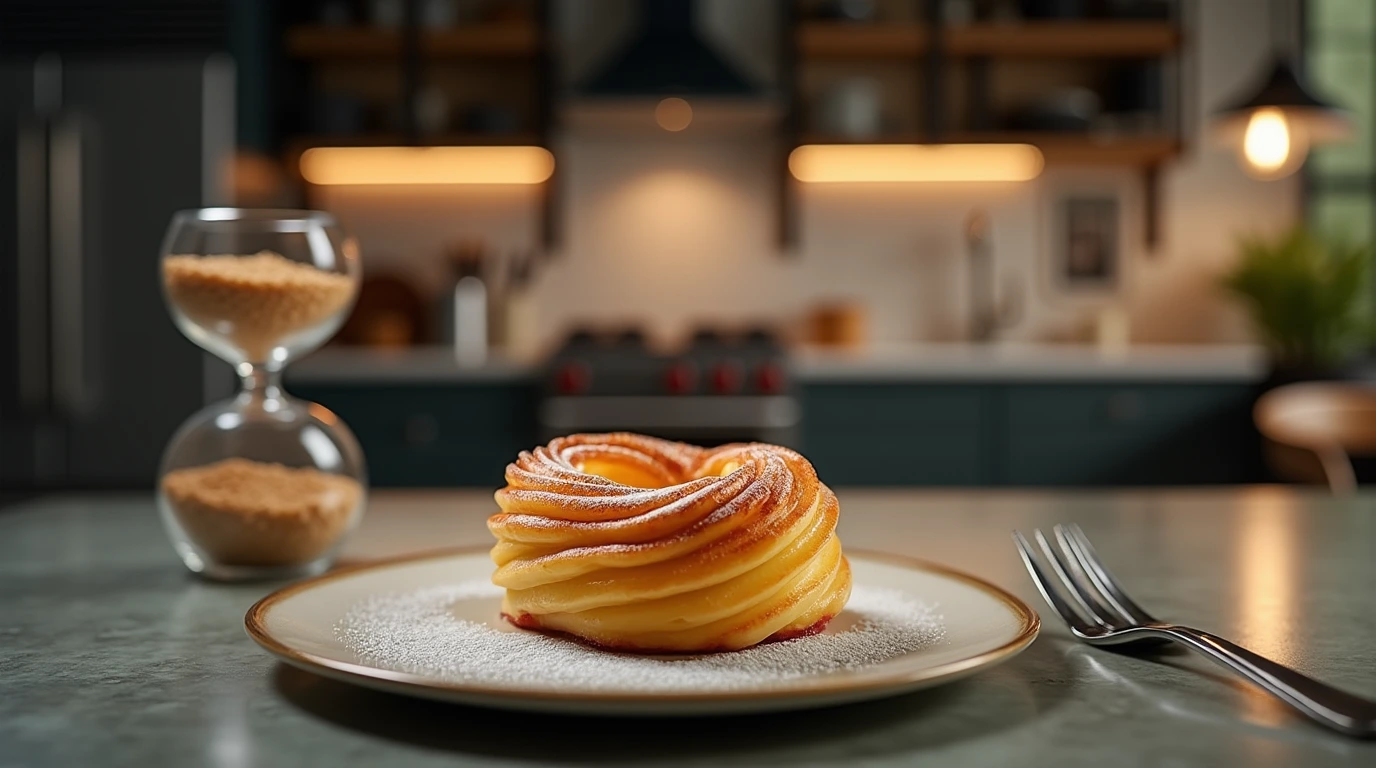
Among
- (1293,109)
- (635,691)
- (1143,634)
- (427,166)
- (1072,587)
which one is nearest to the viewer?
(635,691)

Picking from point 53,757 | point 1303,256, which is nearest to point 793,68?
point 1303,256

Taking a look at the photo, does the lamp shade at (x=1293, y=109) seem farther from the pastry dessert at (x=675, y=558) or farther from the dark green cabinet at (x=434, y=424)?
the pastry dessert at (x=675, y=558)

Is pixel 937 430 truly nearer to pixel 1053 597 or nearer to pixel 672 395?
pixel 672 395

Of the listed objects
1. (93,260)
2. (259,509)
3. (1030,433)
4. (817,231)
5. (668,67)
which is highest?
(668,67)

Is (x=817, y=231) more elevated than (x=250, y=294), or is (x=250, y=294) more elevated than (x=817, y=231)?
(x=817, y=231)

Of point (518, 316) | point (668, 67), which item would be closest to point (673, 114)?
point (668, 67)

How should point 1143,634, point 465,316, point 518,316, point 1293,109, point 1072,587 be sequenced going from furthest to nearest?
point 518,316 → point 465,316 → point 1293,109 → point 1072,587 → point 1143,634

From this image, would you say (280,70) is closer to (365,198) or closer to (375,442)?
(365,198)
